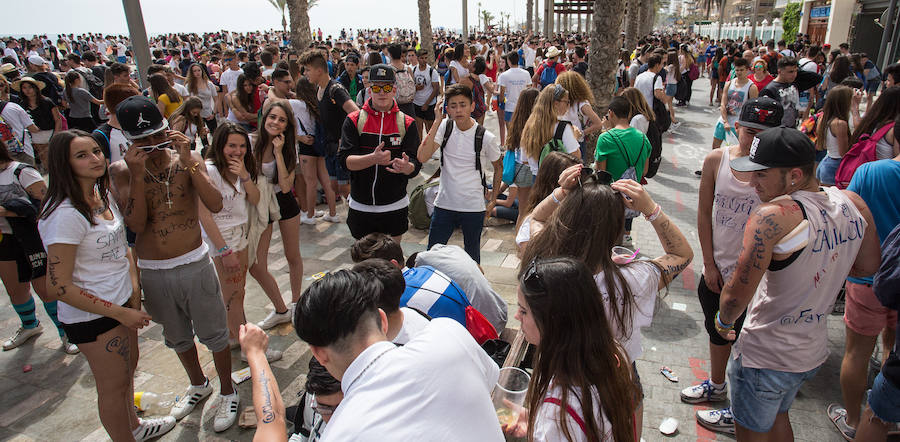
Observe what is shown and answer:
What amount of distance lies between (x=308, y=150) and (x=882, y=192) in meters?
5.72

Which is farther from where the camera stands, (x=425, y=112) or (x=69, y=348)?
(x=425, y=112)

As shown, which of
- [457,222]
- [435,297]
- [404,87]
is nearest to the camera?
[435,297]

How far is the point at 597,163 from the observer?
4.90 metres

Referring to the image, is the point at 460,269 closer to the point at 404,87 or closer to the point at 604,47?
the point at 404,87

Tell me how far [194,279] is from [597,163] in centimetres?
375

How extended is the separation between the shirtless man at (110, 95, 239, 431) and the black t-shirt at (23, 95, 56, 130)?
20.1ft

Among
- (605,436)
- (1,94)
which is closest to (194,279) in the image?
(605,436)

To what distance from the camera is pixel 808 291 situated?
87.0 inches

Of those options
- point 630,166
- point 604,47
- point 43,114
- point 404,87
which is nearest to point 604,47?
point 604,47

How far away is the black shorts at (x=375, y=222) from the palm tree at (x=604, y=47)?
5.15 m

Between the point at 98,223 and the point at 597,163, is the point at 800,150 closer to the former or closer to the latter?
the point at 597,163

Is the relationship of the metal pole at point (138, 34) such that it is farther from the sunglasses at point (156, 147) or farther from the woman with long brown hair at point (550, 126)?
the woman with long brown hair at point (550, 126)

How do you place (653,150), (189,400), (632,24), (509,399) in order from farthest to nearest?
1. (632,24)
2. (653,150)
3. (189,400)
4. (509,399)

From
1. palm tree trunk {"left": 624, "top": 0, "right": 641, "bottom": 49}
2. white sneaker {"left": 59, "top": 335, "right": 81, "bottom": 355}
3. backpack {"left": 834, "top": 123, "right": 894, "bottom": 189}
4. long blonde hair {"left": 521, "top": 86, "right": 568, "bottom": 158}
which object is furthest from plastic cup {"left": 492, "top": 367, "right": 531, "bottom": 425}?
palm tree trunk {"left": 624, "top": 0, "right": 641, "bottom": 49}
